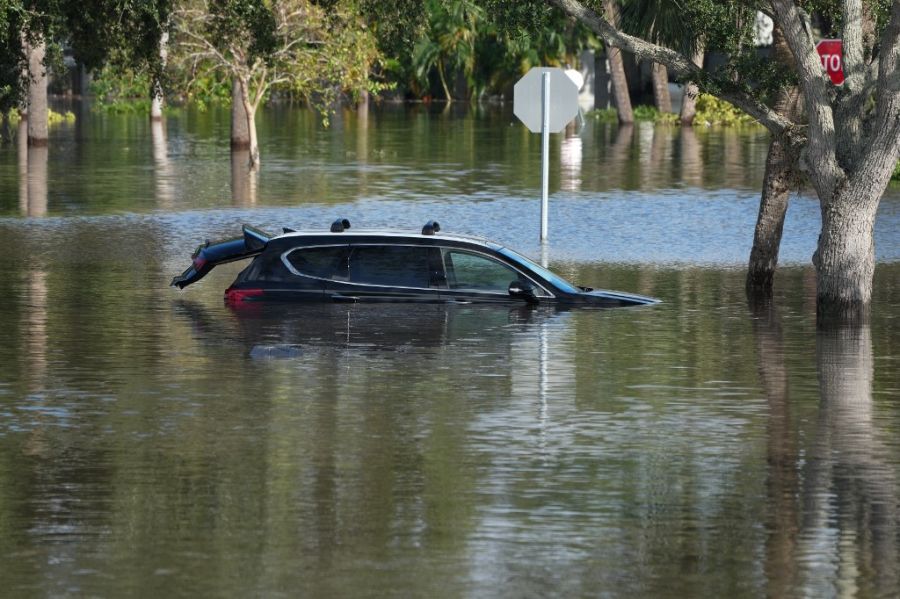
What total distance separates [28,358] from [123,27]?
10639 mm

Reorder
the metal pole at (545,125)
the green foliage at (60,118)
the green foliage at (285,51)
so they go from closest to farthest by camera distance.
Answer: the metal pole at (545,125) < the green foliage at (285,51) < the green foliage at (60,118)

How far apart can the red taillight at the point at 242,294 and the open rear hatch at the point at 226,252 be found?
378mm

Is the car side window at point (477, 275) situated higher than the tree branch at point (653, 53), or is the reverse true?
the tree branch at point (653, 53)

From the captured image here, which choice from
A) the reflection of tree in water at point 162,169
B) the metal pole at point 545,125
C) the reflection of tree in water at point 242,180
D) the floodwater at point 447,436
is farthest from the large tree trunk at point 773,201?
the reflection of tree in water at point 162,169

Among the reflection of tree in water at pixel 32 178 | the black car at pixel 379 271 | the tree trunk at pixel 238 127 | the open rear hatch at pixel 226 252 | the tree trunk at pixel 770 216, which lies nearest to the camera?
the black car at pixel 379 271

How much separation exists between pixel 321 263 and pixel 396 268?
79 cm

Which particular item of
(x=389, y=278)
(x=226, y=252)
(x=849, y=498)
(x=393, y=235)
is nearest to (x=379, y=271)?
(x=389, y=278)

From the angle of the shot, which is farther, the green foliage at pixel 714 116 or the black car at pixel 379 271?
the green foliage at pixel 714 116

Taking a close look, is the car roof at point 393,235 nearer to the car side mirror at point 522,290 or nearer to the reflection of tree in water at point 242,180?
the car side mirror at point 522,290

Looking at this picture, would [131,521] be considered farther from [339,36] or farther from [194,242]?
[339,36]

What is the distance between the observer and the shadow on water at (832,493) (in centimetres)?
901

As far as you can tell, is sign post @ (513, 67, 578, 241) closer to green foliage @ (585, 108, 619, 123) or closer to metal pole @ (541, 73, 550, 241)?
metal pole @ (541, 73, 550, 241)

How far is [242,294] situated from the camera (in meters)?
19.6

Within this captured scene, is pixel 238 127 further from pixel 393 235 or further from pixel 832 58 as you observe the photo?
pixel 393 235
